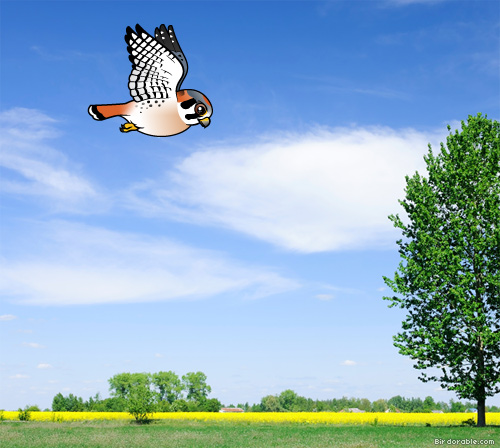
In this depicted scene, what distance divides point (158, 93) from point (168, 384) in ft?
411

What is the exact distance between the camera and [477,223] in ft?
118

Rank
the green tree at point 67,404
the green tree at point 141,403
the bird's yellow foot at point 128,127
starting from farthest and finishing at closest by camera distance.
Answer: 1. the green tree at point 67,404
2. the green tree at point 141,403
3. the bird's yellow foot at point 128,127

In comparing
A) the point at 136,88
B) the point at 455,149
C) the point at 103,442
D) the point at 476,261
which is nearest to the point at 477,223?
the point at 476,261

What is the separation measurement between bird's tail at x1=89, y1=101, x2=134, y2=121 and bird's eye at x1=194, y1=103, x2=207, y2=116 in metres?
1.09

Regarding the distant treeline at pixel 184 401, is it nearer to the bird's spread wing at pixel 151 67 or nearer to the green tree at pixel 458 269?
the green tree at pixel 458 269

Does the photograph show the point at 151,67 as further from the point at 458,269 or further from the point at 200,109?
the point at 458,269

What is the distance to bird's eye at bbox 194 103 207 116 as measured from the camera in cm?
765

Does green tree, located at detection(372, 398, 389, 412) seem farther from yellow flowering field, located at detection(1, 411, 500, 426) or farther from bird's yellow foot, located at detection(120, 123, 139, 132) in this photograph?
bird's yellow foot, located at detection(120, 123, 139, 132)

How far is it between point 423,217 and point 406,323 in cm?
750

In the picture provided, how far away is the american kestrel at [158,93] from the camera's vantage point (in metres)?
7.78

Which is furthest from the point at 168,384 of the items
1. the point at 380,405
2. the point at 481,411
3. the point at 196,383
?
the point at 481,411

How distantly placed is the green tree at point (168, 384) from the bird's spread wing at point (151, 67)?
408ft

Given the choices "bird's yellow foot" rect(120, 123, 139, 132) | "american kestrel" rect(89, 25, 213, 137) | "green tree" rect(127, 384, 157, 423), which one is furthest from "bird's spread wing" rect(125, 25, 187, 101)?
"green tree" rect(127, 384, 157, 423)

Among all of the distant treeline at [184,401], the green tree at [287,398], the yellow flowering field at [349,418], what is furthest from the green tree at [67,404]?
the green tree at [287,398]
